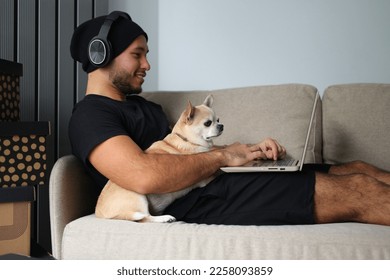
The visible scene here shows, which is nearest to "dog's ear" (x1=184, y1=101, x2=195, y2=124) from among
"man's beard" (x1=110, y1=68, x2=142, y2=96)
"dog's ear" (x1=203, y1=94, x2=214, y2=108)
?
"dog's ear" (x1=203, y1=94, x2=214, y2=108)

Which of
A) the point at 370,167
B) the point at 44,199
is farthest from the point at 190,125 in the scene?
the point at 44,199

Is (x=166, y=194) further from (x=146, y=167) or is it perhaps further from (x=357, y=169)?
(x=357, y=169)

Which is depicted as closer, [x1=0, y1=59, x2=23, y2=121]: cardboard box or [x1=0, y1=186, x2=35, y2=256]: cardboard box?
[x1=0, y1=186, x2=35, y2=256]: cardboard box

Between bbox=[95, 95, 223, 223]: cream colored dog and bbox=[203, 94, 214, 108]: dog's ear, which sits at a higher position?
bbox=[203, 94, 214, 108]: dog's ear

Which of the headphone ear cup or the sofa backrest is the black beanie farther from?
the sofa backrest

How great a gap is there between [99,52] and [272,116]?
0.80 metres

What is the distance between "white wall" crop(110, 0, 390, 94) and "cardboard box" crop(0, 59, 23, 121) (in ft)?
3.67

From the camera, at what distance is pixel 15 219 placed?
6.00 ft

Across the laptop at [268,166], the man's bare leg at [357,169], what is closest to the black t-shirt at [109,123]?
the laptop at [268,166]

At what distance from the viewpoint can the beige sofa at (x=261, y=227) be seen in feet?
5.18

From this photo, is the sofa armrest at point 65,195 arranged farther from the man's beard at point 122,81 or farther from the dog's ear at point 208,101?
the dog's ear at point 208,101

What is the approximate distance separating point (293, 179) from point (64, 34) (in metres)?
1.52

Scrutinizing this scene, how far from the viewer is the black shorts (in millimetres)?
1741

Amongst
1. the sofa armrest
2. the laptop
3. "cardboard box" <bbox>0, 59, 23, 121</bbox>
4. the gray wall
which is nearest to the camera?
the laptop
